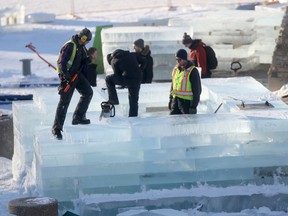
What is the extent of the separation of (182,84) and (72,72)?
1724 millimetres

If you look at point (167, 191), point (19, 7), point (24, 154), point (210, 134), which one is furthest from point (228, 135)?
Result: point (19, 7)

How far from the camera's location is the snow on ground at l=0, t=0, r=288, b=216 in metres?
13.5

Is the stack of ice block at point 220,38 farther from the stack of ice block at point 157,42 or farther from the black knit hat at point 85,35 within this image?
the black knit hat at point 85,35

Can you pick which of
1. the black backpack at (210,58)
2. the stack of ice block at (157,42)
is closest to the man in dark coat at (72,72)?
the black backpack at (210,58)

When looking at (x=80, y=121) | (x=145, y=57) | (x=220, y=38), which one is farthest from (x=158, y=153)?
(x=220, y=38)

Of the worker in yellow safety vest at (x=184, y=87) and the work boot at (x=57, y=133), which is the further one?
the worker in yellow safety vest at (x=184, y=87)

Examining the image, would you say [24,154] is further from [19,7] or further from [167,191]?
[19,7]

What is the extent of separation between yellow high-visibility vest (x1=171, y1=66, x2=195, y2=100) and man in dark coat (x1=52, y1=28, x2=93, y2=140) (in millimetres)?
1399

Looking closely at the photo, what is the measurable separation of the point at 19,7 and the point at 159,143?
85.7 feet

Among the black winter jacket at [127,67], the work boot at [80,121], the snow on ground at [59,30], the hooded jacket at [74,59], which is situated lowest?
the snow on ground at [59,30]

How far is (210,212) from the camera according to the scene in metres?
13.1

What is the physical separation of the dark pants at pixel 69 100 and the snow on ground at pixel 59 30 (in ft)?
3.44

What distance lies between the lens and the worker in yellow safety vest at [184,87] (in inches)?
561

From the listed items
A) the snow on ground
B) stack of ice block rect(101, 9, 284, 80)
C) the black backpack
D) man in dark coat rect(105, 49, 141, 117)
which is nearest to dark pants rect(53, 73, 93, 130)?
the snow on ground
